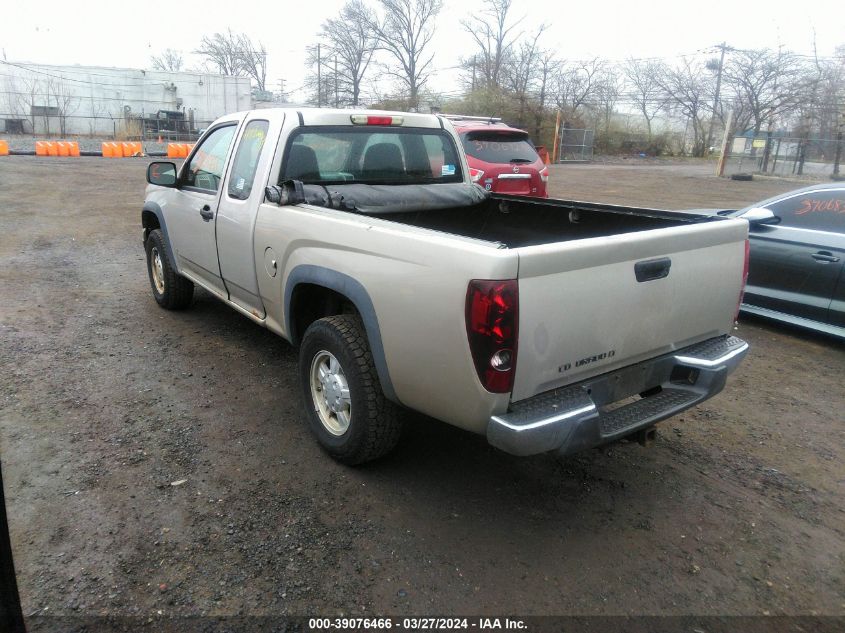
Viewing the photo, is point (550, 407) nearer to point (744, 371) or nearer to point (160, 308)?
point (744, 371)

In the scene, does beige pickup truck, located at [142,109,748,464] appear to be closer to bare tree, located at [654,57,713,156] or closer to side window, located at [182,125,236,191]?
side window, located at [182,125,236,191]

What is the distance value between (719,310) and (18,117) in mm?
50749

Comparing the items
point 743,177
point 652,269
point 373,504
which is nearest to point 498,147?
point 652,269

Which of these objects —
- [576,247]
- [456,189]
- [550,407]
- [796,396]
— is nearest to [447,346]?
[550,407]

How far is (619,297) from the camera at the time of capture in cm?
272

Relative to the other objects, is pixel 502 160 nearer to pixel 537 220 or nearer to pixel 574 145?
Result: pixel 537 220

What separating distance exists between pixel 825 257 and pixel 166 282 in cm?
583

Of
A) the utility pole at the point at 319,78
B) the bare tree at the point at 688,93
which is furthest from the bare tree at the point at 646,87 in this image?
the utility pole at the point at 319,78

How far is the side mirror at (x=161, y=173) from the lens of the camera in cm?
535

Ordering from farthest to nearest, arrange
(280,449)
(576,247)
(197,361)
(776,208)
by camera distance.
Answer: (776,208), (197,361), (280,449), (576,247)

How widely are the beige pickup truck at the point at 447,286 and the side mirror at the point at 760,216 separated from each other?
2399 mm

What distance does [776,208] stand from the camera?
19.3ft

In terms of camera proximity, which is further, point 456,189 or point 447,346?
point 456,189

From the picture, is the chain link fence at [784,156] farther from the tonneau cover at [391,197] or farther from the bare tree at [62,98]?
the bare tree at [62,98]
